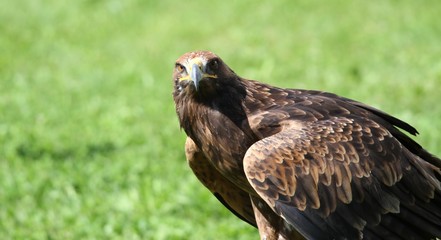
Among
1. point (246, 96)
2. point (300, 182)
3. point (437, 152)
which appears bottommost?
point (437, 152)

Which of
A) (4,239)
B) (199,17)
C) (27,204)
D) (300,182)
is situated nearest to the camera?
(300,182)

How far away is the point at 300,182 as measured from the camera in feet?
19.1

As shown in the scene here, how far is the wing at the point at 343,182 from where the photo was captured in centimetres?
575

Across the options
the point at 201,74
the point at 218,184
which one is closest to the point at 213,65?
the point at 201,74

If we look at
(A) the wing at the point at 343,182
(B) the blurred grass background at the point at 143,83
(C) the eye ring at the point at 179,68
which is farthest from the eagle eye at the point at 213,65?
(B) the blurred grass background at the point at 143,83

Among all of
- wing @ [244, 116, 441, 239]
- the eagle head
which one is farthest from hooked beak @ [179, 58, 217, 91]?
wing @ [244, 116, 441, 239]

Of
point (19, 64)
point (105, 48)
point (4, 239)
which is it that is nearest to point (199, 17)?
point (105, 48)

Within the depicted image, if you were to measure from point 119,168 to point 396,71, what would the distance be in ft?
14.7

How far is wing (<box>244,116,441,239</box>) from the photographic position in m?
5.75

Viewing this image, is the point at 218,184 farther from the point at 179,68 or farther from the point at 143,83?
the point at 143,83

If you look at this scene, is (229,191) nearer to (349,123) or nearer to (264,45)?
(349,123)

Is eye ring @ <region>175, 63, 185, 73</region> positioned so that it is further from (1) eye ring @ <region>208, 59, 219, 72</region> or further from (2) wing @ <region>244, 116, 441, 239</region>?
(2) wing @ <region>244, 116, 441, 239</region>

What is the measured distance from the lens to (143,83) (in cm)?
1310

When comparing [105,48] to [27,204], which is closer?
[27,204]
